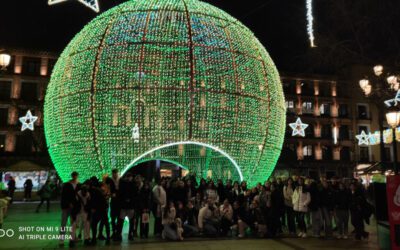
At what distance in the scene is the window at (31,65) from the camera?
40.3 m

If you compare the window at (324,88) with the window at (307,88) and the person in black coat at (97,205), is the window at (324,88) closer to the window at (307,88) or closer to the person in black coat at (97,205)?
the window at (307,88)

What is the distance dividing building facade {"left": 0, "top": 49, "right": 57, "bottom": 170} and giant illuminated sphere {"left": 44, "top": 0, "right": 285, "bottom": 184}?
28.1 meters

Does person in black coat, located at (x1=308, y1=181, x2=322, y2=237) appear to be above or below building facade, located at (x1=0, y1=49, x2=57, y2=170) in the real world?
below

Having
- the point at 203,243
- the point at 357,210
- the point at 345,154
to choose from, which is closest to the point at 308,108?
the point at 345,154

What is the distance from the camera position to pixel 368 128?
50438 mm

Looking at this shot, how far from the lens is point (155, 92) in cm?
1109

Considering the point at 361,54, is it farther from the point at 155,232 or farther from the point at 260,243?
the point at 155,232

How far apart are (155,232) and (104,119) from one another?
353 centimetres

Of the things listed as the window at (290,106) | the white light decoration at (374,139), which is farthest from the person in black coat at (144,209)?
the window at (290,106)

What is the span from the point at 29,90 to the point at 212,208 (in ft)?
118

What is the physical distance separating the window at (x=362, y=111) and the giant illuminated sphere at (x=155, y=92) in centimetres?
4304

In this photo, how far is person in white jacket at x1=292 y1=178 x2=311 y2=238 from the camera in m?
9.83

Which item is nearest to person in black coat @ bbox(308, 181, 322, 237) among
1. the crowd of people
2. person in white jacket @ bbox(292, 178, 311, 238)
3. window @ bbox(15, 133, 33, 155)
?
the crowd of people

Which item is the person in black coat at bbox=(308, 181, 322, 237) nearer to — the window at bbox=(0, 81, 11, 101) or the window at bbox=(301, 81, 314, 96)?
the window at bbox=(0, 81, 11, 101)
